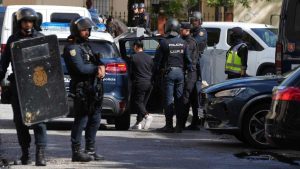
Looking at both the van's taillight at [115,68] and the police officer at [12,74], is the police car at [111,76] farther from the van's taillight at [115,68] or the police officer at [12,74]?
the police officer at [12,74]

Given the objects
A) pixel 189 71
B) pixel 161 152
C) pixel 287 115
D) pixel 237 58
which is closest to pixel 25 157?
pixel 161 152

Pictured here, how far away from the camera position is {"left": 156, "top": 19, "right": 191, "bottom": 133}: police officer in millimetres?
16750

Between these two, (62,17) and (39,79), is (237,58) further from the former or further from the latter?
(39,79)

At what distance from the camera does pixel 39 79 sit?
1168cm

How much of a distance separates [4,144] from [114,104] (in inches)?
108

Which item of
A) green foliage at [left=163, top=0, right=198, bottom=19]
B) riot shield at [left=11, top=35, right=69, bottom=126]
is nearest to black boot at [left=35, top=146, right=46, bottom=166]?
riot shield at [left=11, top=35, right=69, bottom=126]

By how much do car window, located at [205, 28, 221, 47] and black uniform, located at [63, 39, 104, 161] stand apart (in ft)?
41.5

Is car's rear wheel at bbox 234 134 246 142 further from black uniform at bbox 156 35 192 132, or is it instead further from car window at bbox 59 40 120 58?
car window at bbox 59 40 120 58

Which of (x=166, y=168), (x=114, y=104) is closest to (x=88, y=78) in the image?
(x=166, y=168)

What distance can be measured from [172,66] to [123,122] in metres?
1.28

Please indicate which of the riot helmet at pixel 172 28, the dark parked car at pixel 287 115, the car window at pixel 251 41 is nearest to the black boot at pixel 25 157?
the dark parked car at pixel 287 115

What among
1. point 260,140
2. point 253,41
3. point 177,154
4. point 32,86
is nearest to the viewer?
point 32,86

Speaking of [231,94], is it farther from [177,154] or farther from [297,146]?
[297,146]

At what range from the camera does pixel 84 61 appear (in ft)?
39.7
